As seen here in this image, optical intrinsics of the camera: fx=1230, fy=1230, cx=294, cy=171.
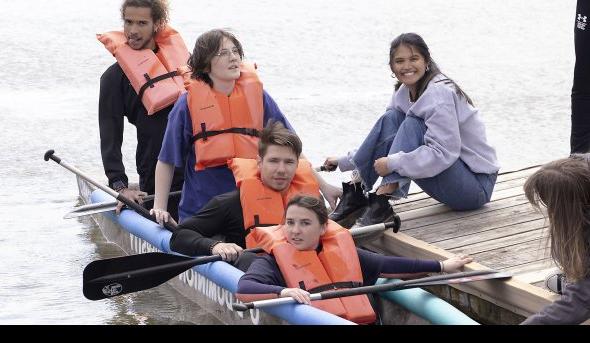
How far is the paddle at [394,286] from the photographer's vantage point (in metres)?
3.92

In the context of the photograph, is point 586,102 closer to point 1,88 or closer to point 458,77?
point 458,77

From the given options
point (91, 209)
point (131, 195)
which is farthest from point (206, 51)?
point (91, 209)

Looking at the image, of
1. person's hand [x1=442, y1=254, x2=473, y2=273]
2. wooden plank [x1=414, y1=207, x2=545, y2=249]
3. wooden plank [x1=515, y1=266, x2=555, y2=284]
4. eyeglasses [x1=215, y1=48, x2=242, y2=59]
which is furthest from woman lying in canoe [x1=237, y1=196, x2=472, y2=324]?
eyeglasses [x1=215, y1=48, x2=242, y2=59]

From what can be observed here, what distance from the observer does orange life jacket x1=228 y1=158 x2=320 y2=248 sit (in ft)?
15.3

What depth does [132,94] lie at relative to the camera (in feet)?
19.0

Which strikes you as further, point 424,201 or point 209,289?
point 424,201

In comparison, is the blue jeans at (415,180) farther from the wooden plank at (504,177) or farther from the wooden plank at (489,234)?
the wooden plank at (504,177)

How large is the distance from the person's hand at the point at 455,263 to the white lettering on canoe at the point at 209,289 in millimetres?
689

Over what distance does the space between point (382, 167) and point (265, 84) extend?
4537 millimetres

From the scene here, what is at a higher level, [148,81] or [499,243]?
[148,81]

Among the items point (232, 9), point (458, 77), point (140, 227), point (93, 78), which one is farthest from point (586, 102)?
point (232, 9)

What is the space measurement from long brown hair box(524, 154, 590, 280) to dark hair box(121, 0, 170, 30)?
8.84 ft

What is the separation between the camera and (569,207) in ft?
10.8

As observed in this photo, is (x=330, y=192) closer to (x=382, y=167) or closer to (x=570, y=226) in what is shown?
(x=382, y=167)
